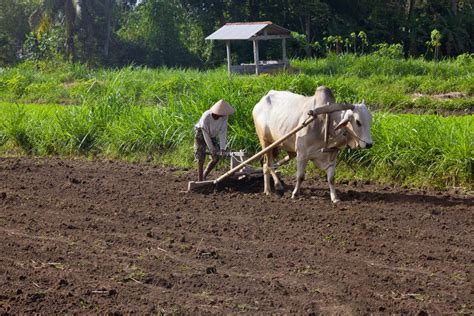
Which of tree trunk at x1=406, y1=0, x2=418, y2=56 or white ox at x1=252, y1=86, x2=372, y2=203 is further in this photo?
tree trunk at x1=406, y1=0, x2=418, y2=56

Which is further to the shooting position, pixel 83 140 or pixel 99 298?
pixel 83 140

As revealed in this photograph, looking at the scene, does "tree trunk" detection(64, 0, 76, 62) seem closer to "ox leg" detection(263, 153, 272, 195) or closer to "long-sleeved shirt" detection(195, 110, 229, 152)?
"long-sleeved shirt" detection(195, 110, 229, 152)

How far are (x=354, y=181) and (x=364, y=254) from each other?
3.32 m

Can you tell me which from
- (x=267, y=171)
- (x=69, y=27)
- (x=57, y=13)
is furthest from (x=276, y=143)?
(x=57, y=13)

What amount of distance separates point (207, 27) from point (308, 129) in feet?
85.3

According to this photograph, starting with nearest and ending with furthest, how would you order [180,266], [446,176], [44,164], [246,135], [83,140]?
[180,266] < [446,176] < [246,135] < [44,164] < [83,140]

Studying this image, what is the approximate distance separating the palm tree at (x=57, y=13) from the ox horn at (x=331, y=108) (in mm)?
25548

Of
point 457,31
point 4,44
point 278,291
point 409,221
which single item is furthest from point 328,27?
point 278,291

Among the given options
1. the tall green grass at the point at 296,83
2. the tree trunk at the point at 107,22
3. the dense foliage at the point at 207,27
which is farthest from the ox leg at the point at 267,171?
the tree trunk at the point at 107,22

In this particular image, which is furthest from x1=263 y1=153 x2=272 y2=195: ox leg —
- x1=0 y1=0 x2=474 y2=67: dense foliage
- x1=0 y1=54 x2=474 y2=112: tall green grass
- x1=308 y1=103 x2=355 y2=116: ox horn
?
x1=0 y1=0 x2=474 y2=67: dense foliage

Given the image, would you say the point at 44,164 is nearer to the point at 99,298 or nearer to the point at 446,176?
the point at 446,176

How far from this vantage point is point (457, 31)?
31422mm

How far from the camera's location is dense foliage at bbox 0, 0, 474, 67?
31.9 m

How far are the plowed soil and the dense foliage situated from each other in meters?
22.2
